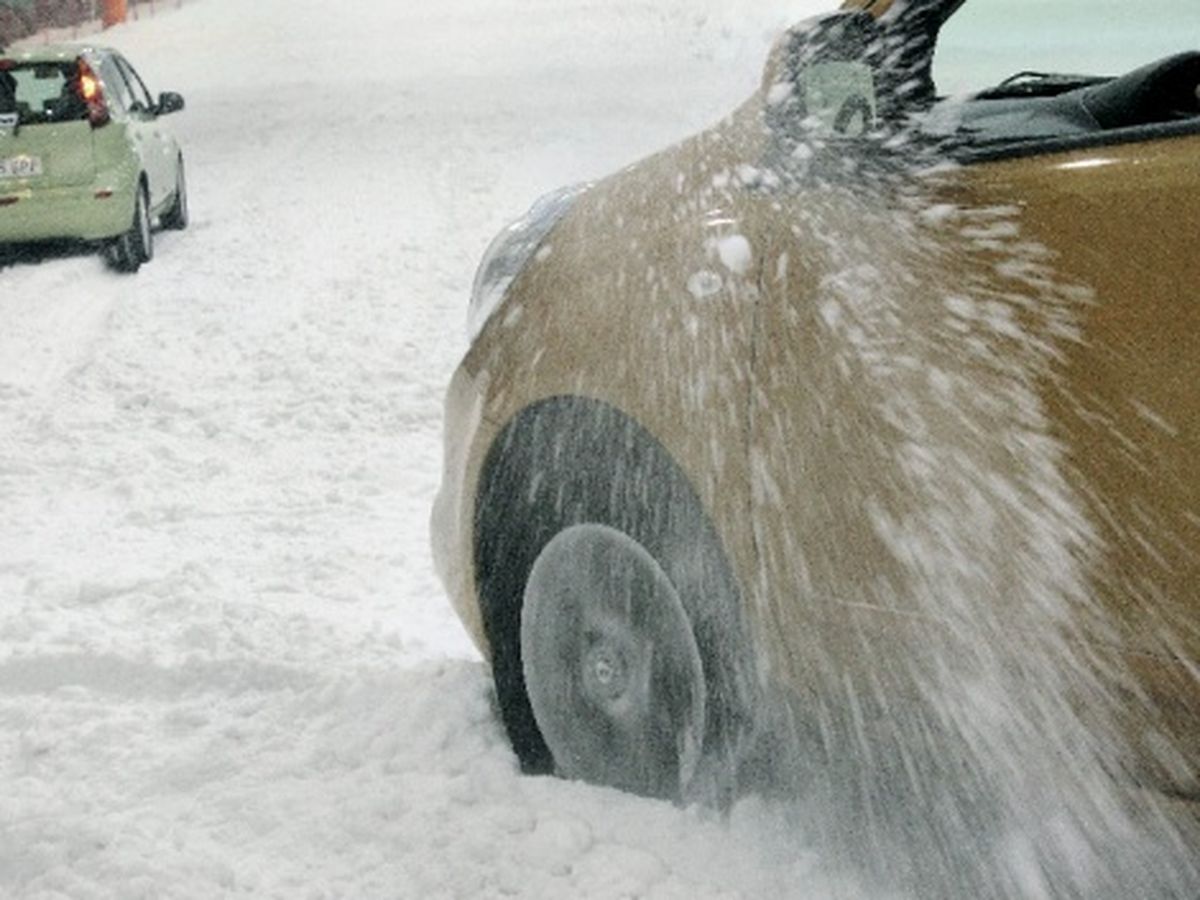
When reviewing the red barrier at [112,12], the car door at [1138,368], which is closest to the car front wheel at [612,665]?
the car door at [1138,368]

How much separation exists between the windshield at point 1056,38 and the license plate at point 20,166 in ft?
28.9

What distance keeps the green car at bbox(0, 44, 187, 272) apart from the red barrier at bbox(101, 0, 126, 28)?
27208 millimetres

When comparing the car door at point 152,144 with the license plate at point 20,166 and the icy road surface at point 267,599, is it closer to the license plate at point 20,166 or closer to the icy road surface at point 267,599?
the icy road surface at point 267,599

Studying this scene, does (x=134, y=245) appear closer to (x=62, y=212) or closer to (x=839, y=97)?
(x=62, y=212)

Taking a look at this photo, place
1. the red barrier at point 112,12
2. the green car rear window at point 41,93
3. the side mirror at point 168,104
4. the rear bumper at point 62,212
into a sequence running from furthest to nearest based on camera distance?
the red barrier at point 112,12 → the side mirror at point 168,104 → the green car rear window at point 41,93 → the rear bumper at point 62,212

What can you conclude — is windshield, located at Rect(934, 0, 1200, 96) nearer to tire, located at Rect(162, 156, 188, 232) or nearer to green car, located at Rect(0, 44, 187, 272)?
green car, located at Rect(0, 44, 187, 272)

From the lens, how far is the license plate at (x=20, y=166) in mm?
10906

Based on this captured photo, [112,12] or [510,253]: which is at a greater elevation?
[510,253]

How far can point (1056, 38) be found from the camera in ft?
11.1

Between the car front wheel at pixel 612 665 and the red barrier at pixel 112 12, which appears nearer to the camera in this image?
the car front wheel at pixel 612 665

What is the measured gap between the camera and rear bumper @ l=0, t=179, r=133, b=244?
10.9m

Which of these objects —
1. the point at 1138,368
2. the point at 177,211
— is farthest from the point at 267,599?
the point at 177,211

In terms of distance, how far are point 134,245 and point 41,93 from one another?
119 cm

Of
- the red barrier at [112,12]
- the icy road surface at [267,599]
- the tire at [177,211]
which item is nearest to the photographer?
the icy road surface at [267,599]
